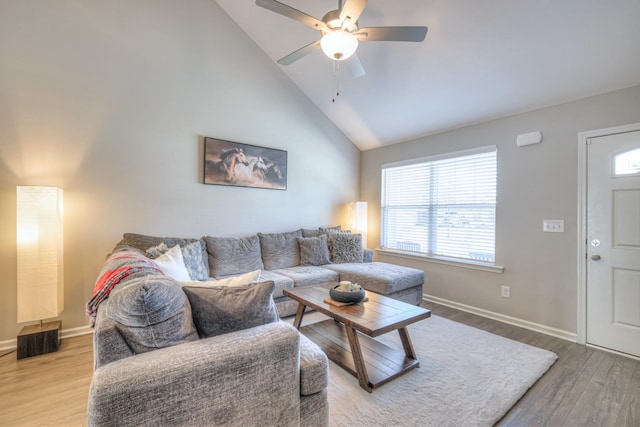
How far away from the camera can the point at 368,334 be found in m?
1.81

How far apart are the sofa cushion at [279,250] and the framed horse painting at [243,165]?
0.73 m

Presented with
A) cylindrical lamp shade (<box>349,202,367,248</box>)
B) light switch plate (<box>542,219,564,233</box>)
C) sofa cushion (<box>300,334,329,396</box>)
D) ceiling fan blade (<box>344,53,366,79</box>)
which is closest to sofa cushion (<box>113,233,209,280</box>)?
sofa cushion (<box>300,334,329,396</box>)

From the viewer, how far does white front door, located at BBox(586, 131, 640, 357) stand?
8.04 ft

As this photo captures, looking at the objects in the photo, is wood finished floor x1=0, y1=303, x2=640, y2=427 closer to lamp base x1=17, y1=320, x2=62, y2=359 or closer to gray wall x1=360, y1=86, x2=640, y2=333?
lamp base x1=17, y1=320, x2=62, y2=359

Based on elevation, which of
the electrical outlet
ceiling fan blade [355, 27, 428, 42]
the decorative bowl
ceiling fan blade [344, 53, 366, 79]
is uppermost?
ceiling fan blade [344, 53, 366, 79]

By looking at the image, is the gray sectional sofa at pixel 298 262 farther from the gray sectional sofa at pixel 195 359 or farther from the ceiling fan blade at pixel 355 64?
the ceiling fan blade at pixel 355 64

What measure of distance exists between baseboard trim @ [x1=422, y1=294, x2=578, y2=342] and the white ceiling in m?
2.34

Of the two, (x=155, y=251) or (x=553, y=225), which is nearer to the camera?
(x=155, y=251)

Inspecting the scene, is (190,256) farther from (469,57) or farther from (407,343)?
(469,57)

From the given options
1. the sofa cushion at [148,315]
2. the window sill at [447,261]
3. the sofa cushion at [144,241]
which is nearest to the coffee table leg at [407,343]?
the sofa cushion at [148,315]

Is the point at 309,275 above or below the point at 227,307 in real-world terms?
below

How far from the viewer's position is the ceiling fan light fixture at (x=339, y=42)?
193cm

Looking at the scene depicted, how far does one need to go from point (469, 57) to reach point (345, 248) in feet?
8.73

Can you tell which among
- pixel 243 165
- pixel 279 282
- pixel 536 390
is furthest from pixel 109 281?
pixel 536 390
